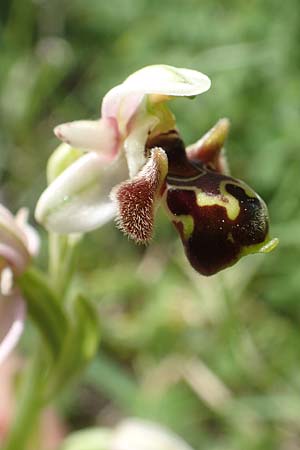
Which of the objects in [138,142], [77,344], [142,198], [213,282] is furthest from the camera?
[213,282]

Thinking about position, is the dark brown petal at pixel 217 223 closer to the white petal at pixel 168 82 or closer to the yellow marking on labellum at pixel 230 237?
the yellow marking on labellum at pixel 230 237

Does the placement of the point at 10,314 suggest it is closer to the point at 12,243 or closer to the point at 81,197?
the point at 12,243

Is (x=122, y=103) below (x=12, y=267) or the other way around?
the other way around

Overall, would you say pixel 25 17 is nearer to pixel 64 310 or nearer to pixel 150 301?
pixel 150 301

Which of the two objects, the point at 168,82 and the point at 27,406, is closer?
the point at 168,82

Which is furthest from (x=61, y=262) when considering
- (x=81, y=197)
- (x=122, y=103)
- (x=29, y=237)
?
(x=122, y=103)

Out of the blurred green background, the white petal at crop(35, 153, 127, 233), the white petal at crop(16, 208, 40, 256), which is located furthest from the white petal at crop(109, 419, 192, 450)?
the white petal at crop(35, 153, 127, 233)
